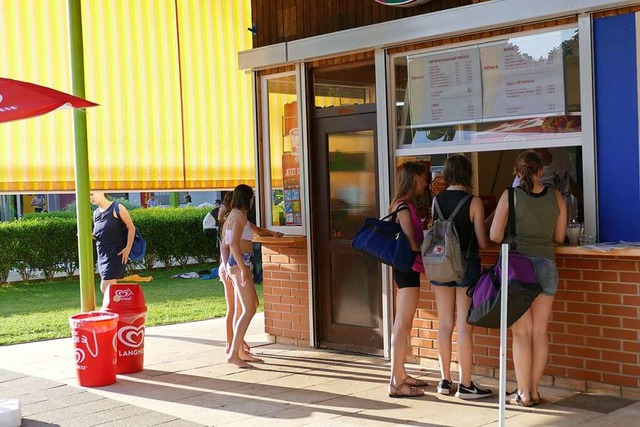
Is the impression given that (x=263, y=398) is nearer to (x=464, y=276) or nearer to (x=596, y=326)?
(x=464, y=276)

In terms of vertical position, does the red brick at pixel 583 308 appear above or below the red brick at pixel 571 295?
below

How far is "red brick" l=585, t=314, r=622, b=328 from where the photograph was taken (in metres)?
6.34

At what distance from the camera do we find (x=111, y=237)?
9445mm

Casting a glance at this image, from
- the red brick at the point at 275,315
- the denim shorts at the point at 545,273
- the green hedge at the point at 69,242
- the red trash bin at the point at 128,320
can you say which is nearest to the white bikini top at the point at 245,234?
the red trash bin at the point at 128,320

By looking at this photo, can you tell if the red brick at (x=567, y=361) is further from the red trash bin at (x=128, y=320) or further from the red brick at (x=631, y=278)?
the red trash bin at (x=128, y=320)

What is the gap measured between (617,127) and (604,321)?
1.42m

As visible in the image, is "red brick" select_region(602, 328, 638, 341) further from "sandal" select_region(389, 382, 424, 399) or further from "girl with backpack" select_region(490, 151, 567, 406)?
"sandal" select_region(389, 382, 424, 399)

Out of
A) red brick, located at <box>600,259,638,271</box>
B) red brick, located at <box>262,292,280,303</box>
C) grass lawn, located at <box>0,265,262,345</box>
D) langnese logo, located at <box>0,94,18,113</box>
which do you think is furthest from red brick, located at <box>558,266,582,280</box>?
grass lawn, located at <box>0,265,262,345</box>

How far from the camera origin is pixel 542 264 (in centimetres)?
607

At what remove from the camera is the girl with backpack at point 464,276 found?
6348 millimetres

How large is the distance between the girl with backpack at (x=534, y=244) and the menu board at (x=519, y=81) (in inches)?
34.3

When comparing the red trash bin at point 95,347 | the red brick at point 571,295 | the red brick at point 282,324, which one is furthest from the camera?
the red brick at point 282,324

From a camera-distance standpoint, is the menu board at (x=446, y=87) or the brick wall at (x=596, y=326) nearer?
the brick wall at (x=596, y=326)

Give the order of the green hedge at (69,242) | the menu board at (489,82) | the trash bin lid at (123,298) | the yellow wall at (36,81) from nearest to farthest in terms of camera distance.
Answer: the menu board at (489,82)
the trash bin lid at (123,298)
the yellow wall at (36,81)
the green hedge at (69,242)
